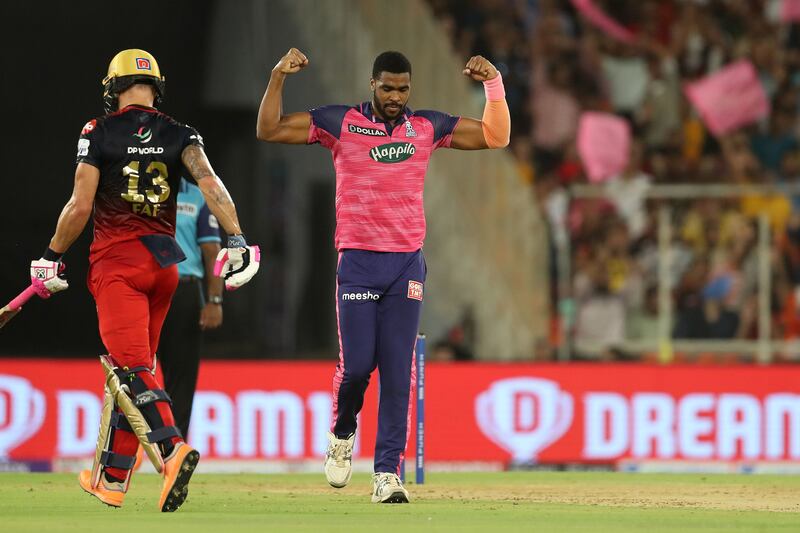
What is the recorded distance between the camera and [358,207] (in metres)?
7.71

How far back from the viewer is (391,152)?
7.73 meters

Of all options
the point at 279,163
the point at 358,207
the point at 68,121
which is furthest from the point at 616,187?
the point at 358,207

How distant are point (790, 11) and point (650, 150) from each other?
2303mm

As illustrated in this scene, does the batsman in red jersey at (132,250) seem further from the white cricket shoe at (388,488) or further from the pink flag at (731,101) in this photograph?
the pink flag at (731,101)

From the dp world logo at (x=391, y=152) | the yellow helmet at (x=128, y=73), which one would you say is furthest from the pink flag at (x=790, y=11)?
the yellow helmet at (x=128, y=73)

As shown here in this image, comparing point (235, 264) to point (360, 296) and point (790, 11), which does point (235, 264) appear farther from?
point (790, 11)

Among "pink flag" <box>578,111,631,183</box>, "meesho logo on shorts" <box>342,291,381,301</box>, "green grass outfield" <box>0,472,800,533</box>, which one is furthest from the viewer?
"pink flag" <box>578,111,631,183</box>

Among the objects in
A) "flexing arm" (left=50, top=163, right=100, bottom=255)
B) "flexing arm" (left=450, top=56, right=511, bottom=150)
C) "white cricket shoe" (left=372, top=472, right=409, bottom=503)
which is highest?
"flexing arm" (left=450, top=56, right=511, bottom=150)

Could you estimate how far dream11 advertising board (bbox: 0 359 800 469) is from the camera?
37.9ft

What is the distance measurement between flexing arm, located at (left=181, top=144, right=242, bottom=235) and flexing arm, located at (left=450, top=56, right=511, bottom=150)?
1.41 metres

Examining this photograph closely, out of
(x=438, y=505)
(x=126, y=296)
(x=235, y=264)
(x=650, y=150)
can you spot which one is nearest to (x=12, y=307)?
(x=126, y=296)

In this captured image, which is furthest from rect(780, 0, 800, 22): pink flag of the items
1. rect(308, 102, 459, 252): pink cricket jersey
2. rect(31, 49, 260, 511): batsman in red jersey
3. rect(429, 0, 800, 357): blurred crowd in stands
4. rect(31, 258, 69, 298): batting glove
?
rect(31, 258, 69, 298): batting glove

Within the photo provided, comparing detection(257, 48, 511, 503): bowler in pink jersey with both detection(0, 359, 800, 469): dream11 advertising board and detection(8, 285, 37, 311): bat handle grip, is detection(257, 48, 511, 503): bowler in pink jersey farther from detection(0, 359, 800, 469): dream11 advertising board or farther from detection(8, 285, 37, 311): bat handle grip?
detection(0, 359, 800, 469): dream11 advertising board

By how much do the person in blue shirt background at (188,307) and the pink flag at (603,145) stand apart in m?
6.89
